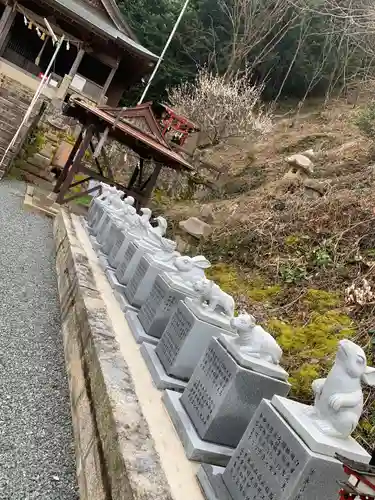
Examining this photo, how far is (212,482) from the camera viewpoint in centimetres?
297

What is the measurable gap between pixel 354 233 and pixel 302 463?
18.1 ft

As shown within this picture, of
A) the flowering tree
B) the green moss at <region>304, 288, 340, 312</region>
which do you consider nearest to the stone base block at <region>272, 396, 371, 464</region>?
the green moss at <region>304, 288, 340, 312</region>

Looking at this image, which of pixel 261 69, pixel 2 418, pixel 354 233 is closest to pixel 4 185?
pixel 354 233

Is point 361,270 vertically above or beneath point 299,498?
above

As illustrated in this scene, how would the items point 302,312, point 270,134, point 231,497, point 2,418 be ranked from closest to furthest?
1. point 231,497
2. point 2,418
3. point 302,312
4. point 270,134

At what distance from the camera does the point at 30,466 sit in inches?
122

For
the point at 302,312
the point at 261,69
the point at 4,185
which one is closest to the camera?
the point at 302,312

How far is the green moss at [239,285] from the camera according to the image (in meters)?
7.04

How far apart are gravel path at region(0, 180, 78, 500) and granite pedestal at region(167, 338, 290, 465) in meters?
0.92

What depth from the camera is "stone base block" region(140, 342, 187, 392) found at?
4.22 meters

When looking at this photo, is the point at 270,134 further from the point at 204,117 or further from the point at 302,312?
the point at 302,312

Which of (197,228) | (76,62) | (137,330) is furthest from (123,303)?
(76,62)

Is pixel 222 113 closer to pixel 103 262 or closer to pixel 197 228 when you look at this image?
pixel 197 228

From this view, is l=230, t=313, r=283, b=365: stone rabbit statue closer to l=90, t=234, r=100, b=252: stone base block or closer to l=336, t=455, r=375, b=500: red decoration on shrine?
l=336, t=455, r=375, b=500: red decoration on shrine
